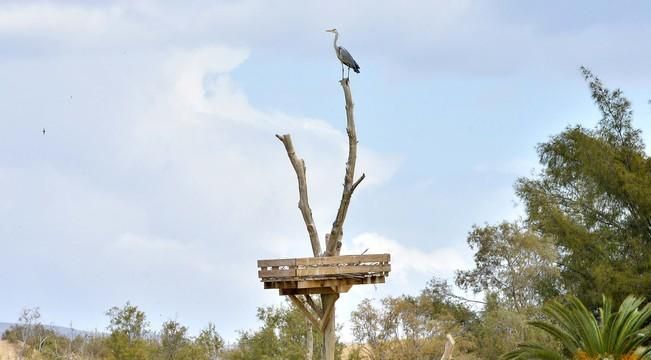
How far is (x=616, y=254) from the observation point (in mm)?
22797

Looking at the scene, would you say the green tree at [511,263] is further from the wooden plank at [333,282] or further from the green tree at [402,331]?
the wooden plank at [333,282]

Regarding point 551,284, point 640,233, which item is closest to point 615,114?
point 640,233

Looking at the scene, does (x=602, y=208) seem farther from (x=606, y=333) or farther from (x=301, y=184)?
(x=301, y=184)

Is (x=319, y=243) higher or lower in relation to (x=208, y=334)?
lower

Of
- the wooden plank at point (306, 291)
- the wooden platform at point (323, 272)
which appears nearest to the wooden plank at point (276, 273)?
the wooden platform at point (323, 272)

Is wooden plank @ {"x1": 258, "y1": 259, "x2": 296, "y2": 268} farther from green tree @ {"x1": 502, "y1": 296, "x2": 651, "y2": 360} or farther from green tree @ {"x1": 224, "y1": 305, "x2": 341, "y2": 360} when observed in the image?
green tree @ {"x1": 224, "y1": 305, "x2": 341, "y2": 360}

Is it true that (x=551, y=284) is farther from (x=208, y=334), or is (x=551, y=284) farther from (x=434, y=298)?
(x=208, y=334)

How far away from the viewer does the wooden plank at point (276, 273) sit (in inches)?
478

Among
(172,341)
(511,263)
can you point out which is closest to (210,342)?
(172,341)

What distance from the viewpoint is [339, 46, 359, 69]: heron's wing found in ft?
44.7

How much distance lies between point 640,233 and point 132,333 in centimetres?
1421

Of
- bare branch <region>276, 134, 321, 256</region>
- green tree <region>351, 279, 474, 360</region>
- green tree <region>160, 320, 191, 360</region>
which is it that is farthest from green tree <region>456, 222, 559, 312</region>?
bare branch <region>276, 134, 321, 256</region>

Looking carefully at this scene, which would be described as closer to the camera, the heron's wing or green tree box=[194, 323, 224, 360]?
the heron's wing

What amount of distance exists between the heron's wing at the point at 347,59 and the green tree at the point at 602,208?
10665mm
